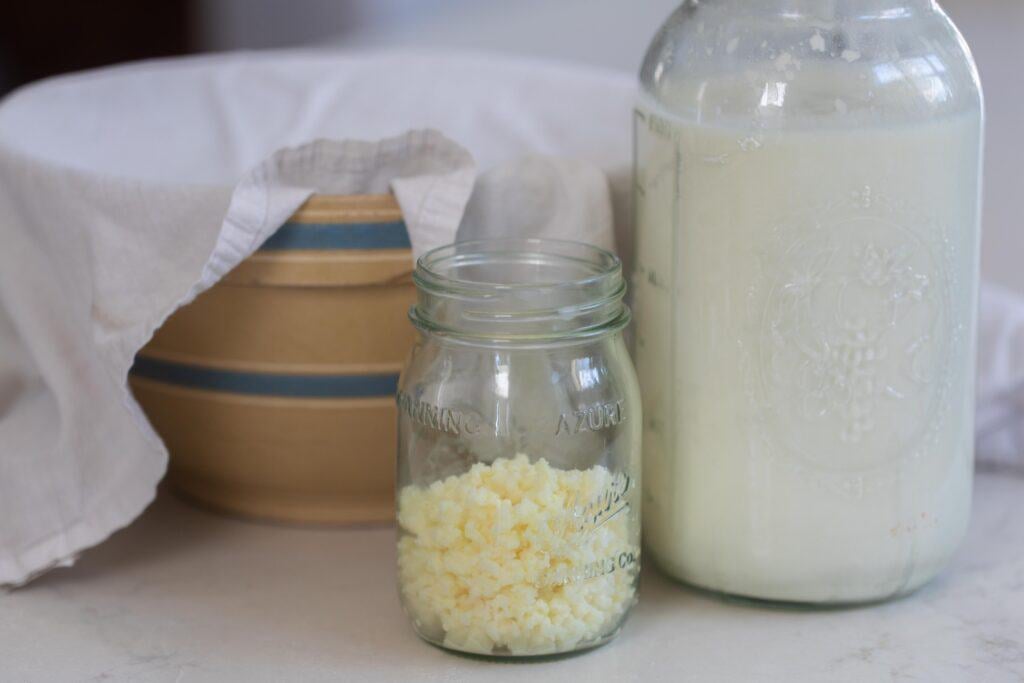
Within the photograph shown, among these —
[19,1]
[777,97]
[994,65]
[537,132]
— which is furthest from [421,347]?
[19,1]

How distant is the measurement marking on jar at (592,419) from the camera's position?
60 centimetres

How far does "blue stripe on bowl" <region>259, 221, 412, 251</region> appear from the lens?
25.9 inches

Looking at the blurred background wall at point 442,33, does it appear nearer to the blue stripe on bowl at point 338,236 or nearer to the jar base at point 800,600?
the jar base at point 800,600

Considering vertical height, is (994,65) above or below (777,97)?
below

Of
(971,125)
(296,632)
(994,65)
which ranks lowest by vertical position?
(296,632)

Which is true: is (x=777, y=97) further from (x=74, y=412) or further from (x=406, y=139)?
(x=74, y=412)

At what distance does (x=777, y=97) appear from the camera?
0.59 m

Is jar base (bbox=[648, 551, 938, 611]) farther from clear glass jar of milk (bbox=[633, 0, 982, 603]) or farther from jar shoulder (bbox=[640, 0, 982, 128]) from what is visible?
jar shoulder (bbox=[640, 0, 982, 128])

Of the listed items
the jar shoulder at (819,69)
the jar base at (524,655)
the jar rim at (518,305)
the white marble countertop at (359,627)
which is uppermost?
the jar shoulder at (819,69)

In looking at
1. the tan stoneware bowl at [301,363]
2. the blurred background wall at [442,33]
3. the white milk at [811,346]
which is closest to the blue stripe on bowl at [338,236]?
the tan stoneware bowl at [301,363]

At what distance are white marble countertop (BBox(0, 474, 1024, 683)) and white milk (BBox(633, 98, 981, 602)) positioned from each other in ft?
0.08

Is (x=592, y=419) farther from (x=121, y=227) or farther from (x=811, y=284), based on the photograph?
(x=121, y=227)

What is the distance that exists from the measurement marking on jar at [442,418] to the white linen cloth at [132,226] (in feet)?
0.29

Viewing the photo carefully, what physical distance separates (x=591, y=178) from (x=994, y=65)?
34.3 inches
